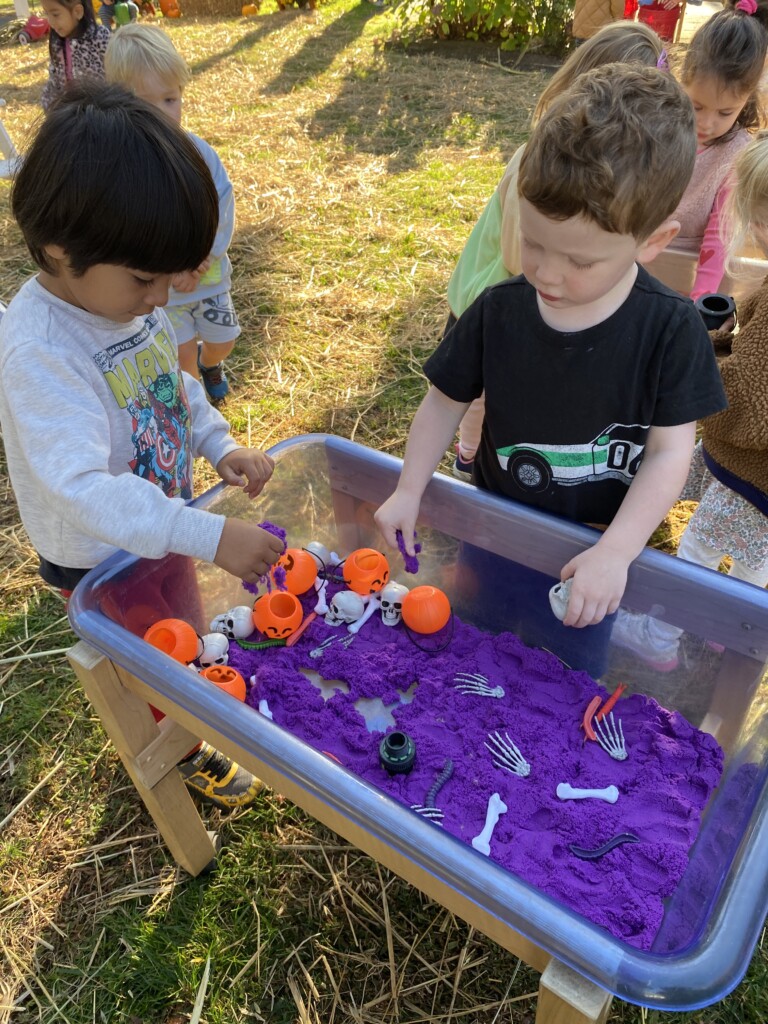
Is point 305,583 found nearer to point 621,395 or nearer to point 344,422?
point 621,395

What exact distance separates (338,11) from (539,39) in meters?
2.82

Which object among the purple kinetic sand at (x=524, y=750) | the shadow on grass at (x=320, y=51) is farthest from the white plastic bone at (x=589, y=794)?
the shadow on grass at (x=320, y=51)

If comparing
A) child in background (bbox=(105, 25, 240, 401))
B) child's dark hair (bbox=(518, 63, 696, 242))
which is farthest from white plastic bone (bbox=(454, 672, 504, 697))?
child in background (bbox=(105, 25, 240, 401))

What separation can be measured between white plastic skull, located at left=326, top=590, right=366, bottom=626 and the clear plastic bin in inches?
6.3

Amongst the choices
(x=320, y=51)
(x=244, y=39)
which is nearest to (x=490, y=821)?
(x=320, y=51)

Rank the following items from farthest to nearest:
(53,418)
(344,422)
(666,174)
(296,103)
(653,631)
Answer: (296,103) → (344,422) → (653,631) → (53,418) → (666,174)

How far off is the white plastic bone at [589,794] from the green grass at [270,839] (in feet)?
1.21

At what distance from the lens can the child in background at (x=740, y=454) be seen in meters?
1.49

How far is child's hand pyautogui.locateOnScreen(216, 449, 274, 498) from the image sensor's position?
160 cm

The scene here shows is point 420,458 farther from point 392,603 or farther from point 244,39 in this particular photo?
point 244,39

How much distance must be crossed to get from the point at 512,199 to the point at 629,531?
2.88 ft

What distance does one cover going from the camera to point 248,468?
161 cm

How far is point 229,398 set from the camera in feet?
9.95

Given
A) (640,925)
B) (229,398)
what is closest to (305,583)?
(640,925)
